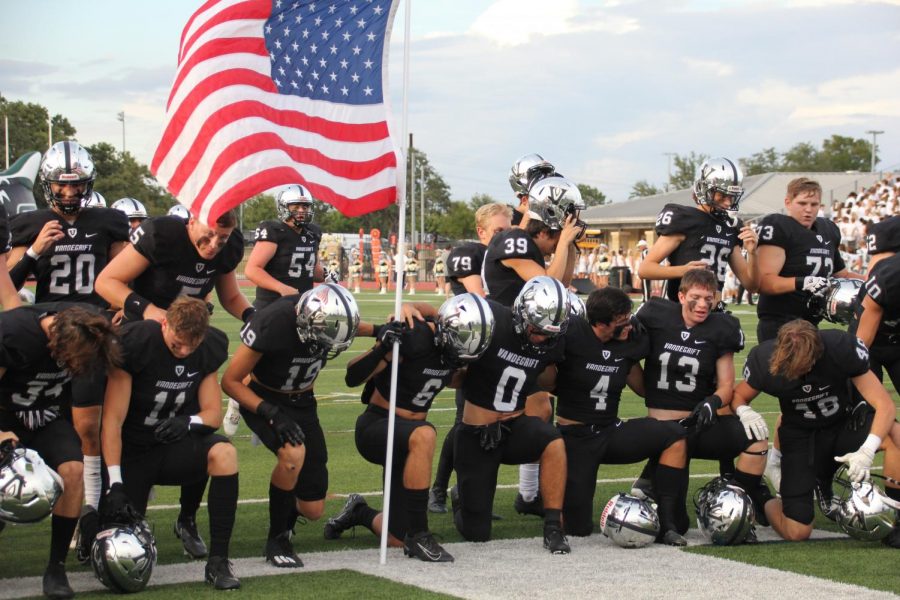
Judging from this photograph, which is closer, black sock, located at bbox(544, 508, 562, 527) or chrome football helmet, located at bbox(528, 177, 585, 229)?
black sock, located at bbox(544, 508, 562, 527)

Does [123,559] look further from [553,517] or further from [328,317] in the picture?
[553,517]

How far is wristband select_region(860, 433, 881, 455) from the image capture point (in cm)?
611

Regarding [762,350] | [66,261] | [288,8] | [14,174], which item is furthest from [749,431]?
[14,174]

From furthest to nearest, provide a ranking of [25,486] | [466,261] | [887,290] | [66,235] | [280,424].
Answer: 1. [466,261]
2. [66,235]
3. [887,290]
4. [280,424]
5. [25,486]

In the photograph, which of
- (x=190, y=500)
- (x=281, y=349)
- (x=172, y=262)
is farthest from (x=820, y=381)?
(x=172, y=262)

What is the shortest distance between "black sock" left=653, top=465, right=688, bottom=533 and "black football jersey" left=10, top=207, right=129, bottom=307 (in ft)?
11.4

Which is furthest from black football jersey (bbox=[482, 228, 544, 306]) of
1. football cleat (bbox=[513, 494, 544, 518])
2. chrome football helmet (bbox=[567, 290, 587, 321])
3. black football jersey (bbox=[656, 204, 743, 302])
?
football cleat (bbox=[513, 494, 544, 518])

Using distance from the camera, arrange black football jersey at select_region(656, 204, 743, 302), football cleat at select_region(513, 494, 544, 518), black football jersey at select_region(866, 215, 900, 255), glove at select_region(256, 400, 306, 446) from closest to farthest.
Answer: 1. glove at select_region(256, 400, 306, 446)
2. football cleat at select_region(513, 494, 544, 518)
3. black football jersey at select_region(866, 215, 900, 255)
4. black football jersey at select_region(656, 204, 743, 302)

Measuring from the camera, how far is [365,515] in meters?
6.34

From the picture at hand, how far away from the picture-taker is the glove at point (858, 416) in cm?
652

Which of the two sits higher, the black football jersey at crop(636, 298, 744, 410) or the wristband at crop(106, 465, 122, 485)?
the black football jersey at crop(636, 298, 744, 410)

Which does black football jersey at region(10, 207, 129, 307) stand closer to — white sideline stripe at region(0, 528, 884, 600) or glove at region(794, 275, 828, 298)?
white sideline stripe at region(0, 528, 884, 600)

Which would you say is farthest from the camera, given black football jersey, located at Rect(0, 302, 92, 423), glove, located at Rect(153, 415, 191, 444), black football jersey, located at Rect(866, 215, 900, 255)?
black football jersey, located at Rect(866, 215, 900, 255)

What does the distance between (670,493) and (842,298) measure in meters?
1.88
